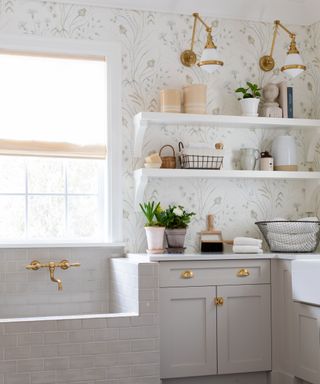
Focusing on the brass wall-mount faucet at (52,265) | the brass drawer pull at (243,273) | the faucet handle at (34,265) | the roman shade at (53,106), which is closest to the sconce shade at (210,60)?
the roman shade at (53,106)

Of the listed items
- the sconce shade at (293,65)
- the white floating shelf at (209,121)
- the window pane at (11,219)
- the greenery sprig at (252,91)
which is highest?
the sconce shade at (293,65)

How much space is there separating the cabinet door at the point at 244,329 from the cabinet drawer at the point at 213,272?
0.05m

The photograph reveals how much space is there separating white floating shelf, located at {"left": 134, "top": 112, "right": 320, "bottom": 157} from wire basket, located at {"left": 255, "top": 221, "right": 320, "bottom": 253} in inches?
28.6

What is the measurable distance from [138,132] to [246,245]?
1.01 meters

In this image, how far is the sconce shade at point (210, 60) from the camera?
4.36 m

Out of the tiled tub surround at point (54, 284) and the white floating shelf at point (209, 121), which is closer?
the tiled tub surround at point (54, 284)

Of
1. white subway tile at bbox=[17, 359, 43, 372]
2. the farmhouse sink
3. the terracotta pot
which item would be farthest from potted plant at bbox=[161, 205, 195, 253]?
white subway tile at bbox=[17, 359, 43, 372]

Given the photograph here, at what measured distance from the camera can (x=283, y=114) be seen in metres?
4.79

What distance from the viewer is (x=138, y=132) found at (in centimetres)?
452

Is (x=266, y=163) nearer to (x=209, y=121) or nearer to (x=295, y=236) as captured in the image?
(x=209, y=121)

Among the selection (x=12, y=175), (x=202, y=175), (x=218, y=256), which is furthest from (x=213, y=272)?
(x=12, y=175)

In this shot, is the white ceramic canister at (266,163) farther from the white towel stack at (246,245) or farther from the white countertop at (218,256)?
the white countertop at (218,256)

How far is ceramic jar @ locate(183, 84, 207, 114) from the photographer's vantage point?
455 cm

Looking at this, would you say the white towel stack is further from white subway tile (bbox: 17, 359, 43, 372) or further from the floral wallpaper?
white subway tile (bbox: 17, 359, 43, 372)
